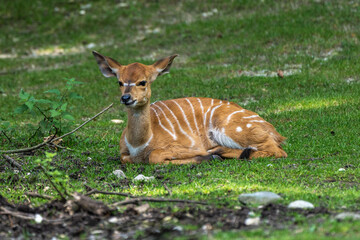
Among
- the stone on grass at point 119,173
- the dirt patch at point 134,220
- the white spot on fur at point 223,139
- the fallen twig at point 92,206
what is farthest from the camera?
the white spot on fur at point 223,139

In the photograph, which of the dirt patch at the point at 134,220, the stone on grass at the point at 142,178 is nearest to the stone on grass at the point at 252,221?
the dirt patch at the point at 134,220

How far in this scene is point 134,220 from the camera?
460cm

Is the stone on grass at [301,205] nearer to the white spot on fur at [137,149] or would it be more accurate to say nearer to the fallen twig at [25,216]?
the fallen twig at [25,216]

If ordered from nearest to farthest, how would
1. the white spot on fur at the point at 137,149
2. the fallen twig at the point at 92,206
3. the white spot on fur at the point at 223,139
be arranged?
the fallen twig at the point at 92,206 → the white spot on fur at the point at 137,149 → the white spot on fur at the point at 223,139

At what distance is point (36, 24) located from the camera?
16828 mm

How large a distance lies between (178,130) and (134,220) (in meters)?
2.86

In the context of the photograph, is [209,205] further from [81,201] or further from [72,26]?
[72,26]

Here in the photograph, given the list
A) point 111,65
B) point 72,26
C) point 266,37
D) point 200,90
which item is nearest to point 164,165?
point 111,65

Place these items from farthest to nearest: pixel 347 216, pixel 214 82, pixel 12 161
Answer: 1. pixel 214 82
2. pixel 12 161
3. pixel 347 216

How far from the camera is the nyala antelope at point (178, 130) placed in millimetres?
7000

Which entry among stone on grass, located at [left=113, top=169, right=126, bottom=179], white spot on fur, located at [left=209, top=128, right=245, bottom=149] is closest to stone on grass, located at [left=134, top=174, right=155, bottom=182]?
stone on grass, located at [left=113, top=169, right=126, bottom=179]

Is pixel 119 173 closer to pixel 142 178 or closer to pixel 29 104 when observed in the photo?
pixel 142 178

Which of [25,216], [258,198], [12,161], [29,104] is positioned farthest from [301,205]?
[29,104]

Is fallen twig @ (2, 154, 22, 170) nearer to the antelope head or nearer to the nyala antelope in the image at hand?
the nyala antelope
